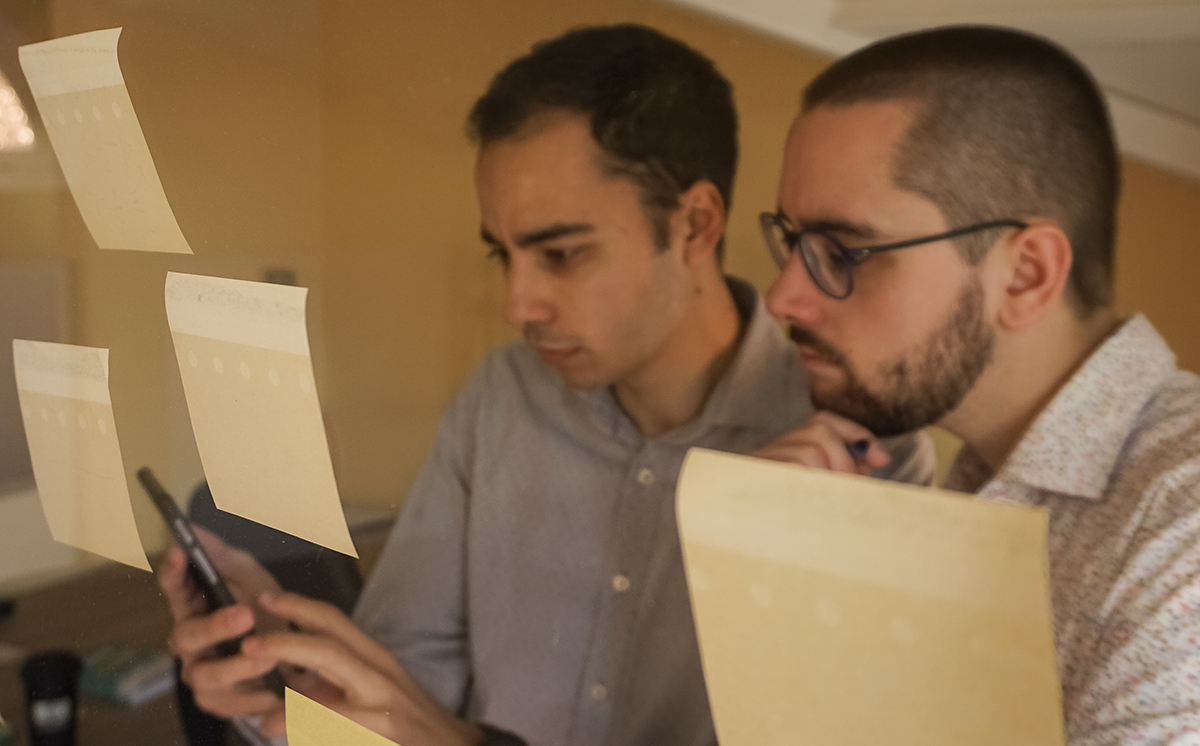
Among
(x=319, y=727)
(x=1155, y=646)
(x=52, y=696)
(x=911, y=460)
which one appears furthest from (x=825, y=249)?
(x=52, y=696)

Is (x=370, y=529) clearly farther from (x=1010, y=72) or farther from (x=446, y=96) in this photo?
(x=1010, y=72)

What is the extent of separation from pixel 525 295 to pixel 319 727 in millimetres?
372

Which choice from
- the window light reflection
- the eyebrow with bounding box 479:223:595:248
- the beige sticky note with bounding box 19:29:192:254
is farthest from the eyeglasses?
the window light reflection

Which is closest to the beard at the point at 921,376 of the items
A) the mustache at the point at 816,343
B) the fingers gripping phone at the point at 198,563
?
the mustache at the point at 816,343

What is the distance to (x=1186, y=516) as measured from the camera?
1.11 feet

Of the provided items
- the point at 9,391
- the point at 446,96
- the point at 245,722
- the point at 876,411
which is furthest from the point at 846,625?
the point at 9,391

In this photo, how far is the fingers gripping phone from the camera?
68 cm

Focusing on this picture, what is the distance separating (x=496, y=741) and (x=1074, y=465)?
0.38 m

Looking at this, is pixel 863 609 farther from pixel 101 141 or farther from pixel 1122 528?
pixel 101 141

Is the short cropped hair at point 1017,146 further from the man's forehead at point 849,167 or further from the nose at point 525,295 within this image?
the nose at point 525,295

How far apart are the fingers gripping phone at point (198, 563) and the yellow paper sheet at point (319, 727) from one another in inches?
0.7

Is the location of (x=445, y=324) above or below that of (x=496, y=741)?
above

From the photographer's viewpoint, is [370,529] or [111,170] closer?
[370,529]

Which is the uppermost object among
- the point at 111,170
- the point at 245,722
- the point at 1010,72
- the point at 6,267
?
the point at 1010,72
